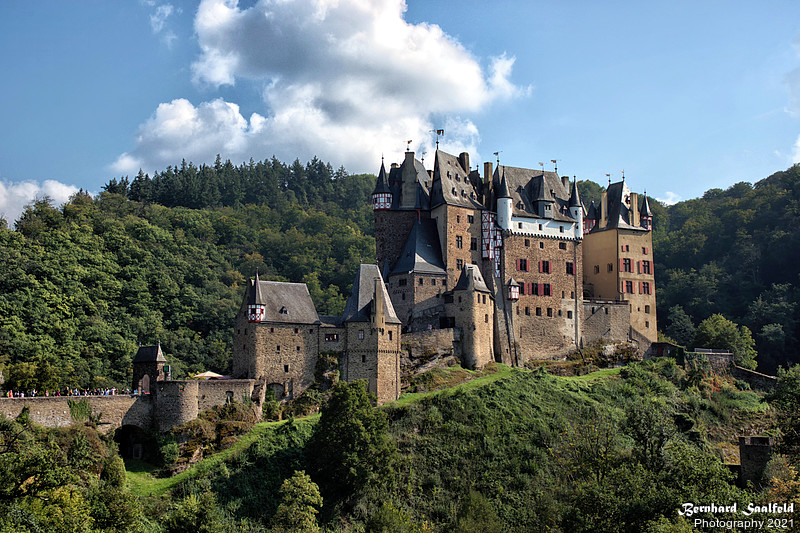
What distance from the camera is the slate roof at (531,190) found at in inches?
2603

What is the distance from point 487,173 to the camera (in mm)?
67125

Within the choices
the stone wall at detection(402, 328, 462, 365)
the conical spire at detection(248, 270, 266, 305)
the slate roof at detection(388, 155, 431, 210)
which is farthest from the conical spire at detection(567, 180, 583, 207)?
the conical spire at detection(248, 270, 266, 305)

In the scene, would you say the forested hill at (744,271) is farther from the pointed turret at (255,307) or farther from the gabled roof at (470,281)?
the pointed turret at (255,307)

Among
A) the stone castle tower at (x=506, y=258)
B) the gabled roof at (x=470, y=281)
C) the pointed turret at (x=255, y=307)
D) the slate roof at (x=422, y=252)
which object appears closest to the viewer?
the pointed turret at (x=255, y=307)

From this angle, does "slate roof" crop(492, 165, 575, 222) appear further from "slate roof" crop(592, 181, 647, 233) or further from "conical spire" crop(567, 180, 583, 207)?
"slate roof" crop(592, 181, 647, 233)

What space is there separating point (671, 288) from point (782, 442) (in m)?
50.1

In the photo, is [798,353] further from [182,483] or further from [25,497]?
[25,497]

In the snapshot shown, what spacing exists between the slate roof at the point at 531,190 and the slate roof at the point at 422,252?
612 centimetres

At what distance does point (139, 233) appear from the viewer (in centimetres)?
8044

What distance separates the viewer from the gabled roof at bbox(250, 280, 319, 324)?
Answer: 5169cm

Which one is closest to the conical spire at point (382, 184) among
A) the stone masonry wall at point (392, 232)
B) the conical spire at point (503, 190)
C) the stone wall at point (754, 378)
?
the stone masonry wall at point (392, 232)

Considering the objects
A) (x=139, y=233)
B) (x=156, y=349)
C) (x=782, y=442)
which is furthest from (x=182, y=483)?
(x=139, y=233)

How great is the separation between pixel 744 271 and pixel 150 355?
224 ft

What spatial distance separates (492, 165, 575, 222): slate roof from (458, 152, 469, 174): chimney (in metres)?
2.32
